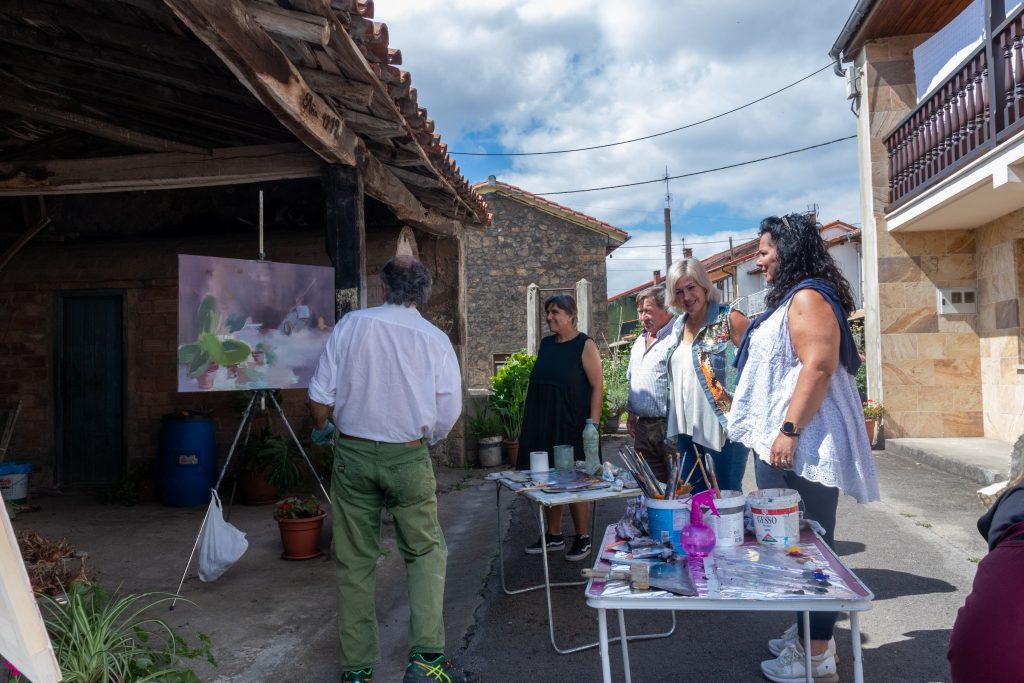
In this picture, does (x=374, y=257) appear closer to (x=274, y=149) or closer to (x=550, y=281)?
(x=274, y=149)

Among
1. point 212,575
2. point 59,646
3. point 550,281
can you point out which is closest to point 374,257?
point 212,575

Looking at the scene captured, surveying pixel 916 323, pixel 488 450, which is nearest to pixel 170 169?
pixel 488 450

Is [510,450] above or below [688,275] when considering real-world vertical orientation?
below

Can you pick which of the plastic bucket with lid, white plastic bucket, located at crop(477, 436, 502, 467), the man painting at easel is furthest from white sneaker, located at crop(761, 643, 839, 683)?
the plastic bucket with lid

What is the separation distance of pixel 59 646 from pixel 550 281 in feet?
51.0

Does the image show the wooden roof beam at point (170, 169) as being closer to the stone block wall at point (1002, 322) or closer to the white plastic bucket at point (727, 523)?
the white plastic bucket at point (727, 523)

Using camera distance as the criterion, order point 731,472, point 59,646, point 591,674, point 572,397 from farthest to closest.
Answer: point 572,397 < point 731,472 < point 591,674 < point 59,646

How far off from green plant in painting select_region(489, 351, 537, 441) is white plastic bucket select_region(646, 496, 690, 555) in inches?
273

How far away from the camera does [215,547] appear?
4059 mm

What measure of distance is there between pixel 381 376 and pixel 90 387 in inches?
229

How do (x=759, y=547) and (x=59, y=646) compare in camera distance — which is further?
(x=59, y=646)

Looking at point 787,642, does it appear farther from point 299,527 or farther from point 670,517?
point 299,527

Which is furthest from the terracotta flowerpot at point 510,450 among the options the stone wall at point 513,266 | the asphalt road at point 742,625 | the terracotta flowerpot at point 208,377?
the stone wall at point 513,266

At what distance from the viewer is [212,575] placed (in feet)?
13.3
